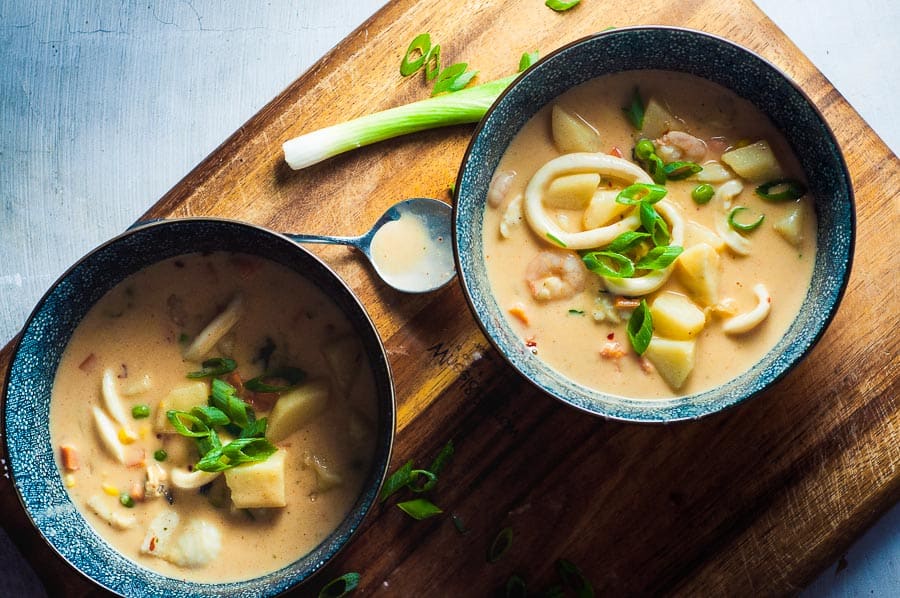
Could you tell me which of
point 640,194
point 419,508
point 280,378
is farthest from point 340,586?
point 640,194

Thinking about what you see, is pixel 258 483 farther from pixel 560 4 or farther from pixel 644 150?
pixel 560 4

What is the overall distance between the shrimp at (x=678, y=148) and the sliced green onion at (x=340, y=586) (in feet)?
5.33

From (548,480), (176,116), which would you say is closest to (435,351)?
(548,480)

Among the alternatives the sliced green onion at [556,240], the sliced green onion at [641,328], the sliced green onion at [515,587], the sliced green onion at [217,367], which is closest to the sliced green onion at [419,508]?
the sliced green onion at [515,587]

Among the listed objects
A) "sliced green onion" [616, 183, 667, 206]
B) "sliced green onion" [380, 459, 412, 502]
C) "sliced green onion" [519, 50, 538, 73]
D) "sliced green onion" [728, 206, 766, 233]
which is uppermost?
"sliced green onion" [519, 50, 538, 73]

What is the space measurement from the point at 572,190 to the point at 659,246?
0.31m

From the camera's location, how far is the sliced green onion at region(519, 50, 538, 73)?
277 centimetres

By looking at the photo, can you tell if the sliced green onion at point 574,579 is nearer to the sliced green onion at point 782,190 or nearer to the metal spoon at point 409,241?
the metal spoon at point 409,241

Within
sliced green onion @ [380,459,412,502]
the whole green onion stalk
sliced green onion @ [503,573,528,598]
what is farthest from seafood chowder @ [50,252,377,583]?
sliced green onion @ [503,573,528,598]

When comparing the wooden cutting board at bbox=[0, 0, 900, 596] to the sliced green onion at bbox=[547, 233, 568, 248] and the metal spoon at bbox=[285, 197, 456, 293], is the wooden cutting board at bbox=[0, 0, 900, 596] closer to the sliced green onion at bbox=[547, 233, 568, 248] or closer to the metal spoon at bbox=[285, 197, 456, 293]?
the metal spoon at bbox=[285, 197, 456, 293]

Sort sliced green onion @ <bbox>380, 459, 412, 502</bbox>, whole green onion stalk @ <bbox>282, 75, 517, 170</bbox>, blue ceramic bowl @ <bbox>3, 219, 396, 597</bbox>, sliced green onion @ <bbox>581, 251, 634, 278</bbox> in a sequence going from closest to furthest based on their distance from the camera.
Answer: blue ceramic bowl @ <bbox>3, 219, 396, 597</bbox> → sliced green onion @ <bbox>581, 251, 634, 278</bbox> → sliced green onion @ <bbox>380, 459, 412, 502</bbox> → whole green onion stalk @ <bbox>282, 75, 517, 170</bbox>

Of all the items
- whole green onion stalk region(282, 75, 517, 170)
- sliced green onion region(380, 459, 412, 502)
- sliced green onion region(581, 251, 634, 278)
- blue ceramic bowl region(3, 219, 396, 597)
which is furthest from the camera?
whole green onion stalk region(282, 75, 517, 170)

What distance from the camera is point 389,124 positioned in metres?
2.75

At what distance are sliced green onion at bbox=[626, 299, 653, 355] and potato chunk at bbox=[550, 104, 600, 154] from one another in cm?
53
